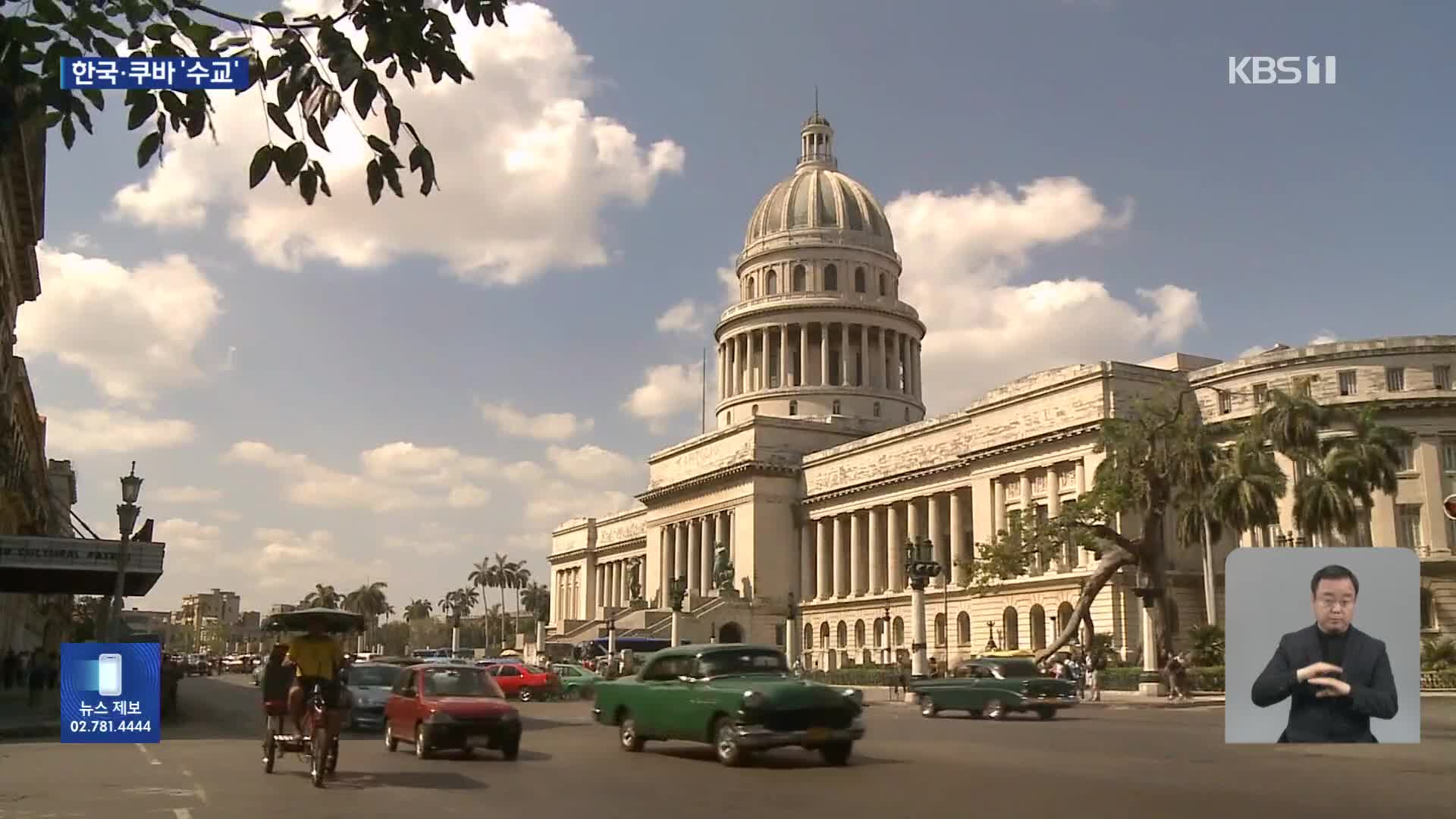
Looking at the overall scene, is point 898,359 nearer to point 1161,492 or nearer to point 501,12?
point 1161,492

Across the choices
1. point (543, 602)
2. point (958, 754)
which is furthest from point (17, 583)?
point (543, 602)

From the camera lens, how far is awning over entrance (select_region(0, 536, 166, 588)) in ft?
100

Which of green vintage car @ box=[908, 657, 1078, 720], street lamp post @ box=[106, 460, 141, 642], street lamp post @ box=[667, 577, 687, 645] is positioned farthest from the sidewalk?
street lamp post @ box=[667, 577, 687, 645]

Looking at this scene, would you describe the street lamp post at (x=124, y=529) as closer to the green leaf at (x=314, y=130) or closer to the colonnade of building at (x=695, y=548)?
the green leaf at (x=314, y=130)

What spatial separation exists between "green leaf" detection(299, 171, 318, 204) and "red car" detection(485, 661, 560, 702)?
38.0m

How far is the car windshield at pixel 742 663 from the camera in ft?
65.0

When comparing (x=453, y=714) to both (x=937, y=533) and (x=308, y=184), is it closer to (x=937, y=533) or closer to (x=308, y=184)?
(x=308, y=184)

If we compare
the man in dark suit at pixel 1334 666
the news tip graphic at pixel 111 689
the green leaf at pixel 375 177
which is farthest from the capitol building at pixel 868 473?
the green leaf at pixel 375 177

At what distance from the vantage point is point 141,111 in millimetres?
6332

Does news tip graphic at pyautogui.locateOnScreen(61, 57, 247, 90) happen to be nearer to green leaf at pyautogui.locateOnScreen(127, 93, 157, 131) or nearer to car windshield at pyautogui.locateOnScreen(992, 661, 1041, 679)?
green leaf at pyautogui.locateOnScreen(127, 93, 157, 131)

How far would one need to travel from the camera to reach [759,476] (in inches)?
3716

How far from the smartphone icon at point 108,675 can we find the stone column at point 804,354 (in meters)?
88.6

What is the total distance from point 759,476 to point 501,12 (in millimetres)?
88136

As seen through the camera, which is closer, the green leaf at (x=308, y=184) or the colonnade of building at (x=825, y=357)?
the green leaf at (x=308, y=184)
